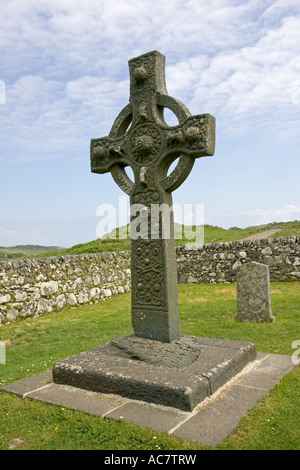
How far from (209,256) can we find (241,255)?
1.28 m

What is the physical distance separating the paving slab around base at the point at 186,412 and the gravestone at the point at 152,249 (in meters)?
0.11

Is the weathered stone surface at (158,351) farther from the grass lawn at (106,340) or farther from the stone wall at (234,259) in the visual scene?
the stone wall at (234,259)

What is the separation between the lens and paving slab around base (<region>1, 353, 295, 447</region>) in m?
3.29

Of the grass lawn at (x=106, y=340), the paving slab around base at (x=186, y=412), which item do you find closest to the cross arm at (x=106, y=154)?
the paving slab around base at (x=186, y=412)

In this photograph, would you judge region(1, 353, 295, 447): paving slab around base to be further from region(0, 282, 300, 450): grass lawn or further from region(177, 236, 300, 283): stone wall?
region(177, 236, 300, 283): stone wall

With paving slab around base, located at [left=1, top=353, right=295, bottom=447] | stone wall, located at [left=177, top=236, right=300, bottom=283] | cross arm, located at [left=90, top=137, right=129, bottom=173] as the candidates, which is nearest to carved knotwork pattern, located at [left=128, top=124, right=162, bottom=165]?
cross arm, located at [left=90, top=137, right=129, bottom=173]

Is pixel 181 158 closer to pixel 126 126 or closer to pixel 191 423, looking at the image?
pixel 126 126

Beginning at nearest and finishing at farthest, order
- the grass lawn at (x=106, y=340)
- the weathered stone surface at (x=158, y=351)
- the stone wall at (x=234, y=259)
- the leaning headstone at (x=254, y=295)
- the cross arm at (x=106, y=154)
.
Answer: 1. the grass lawn at (x=106, y=340)
2. the weathered stone surface at (x=158, y=351)
3. the cross arm at (x=106, y=154)
4. the leaning headstone at (x=254, y=295)
5. the stone wall at (x=234, y=259)

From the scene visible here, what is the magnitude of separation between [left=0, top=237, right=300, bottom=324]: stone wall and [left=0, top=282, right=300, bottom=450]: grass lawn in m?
0.44

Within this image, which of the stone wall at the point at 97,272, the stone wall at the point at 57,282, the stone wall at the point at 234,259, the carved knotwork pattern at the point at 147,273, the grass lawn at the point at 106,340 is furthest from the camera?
the stone wall at the point at 234,259

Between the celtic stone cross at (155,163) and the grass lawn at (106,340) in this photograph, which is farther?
the celtic stone cross at (155,163)

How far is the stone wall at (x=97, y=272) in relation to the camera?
381 inches

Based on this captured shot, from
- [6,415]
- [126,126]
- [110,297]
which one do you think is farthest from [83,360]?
[110,297]

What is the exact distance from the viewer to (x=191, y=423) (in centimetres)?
336
